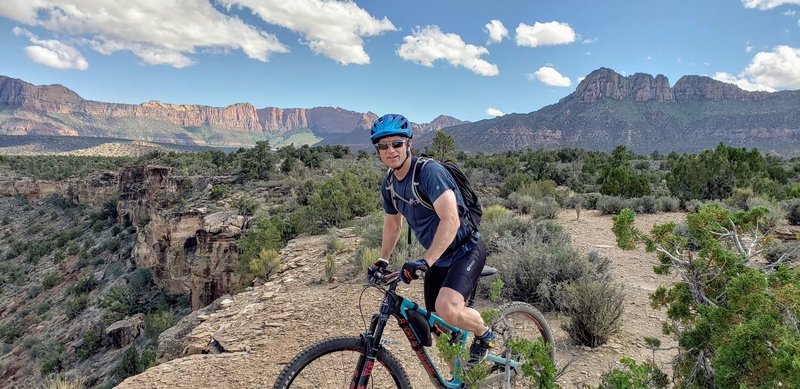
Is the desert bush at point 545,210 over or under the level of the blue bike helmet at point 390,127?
under

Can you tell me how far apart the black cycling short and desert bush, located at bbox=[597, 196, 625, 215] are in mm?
12533

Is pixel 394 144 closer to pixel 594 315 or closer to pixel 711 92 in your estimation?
pixel 594 315

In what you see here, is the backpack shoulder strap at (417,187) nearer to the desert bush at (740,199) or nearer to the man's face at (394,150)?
the man's face at (394,150)

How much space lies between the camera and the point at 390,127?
2887 mm

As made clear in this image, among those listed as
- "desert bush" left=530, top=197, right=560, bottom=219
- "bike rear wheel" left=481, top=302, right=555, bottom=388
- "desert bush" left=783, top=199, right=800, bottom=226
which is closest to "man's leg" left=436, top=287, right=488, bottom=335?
"bike rear wheel" left=481, top=302, right=555, bottom=388

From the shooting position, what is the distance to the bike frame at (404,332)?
260cm

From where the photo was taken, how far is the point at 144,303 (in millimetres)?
18875

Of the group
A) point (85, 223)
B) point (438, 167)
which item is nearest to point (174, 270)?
point (438, 167)

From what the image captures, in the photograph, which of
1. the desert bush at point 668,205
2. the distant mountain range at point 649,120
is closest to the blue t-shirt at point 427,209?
the desert bush at point 668,205

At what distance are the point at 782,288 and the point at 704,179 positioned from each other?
650 inches

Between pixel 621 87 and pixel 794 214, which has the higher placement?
pixel 621 87

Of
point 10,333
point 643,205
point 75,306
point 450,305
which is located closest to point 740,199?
point 643,205

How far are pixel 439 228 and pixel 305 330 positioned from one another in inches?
140

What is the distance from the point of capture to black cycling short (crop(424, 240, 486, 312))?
2.80 m
